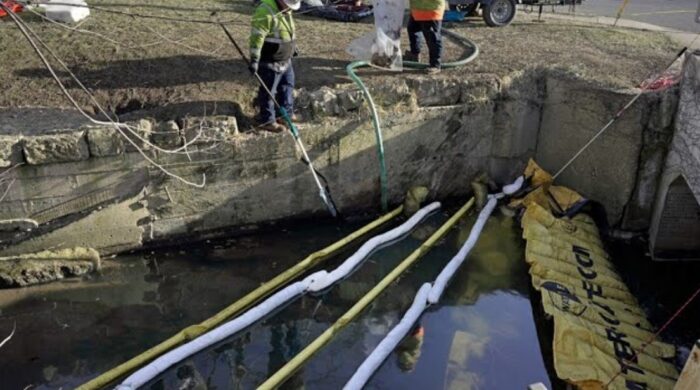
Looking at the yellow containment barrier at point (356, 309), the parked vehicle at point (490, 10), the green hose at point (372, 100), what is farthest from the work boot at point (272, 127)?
the parked vehicle at point (490, 10)

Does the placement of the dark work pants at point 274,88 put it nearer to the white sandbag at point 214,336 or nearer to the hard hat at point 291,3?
the hard hat at point 291,3

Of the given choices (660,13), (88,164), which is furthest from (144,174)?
(660,13)

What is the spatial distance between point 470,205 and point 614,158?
7.30ft

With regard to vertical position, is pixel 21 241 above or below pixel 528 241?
Answer: above

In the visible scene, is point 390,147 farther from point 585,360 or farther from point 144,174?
point 585,360

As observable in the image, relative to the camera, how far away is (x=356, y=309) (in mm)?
7203

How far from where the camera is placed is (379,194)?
9445mm

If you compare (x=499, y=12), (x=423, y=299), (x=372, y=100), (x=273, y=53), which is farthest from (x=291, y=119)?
(x=499, y=12)

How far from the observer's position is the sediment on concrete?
7.59 m

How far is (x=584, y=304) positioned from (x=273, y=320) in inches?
144

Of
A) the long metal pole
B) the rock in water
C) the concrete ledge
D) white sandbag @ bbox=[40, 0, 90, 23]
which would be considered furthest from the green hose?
white sandbag @ bbox=[40, 0, 90, 23]

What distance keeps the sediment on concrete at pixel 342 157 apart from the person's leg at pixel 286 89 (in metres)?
0.35

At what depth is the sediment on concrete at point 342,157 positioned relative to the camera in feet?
24.9

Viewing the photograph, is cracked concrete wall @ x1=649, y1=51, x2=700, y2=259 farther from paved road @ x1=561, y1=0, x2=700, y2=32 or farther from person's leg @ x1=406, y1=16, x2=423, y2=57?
paved road @ x1=561, y1=0, x2=700, y2=32
